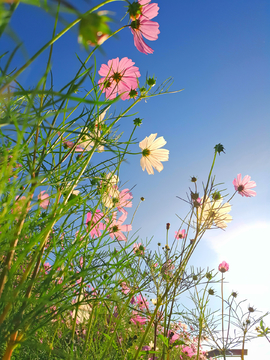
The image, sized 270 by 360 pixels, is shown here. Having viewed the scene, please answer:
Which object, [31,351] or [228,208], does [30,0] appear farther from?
[228,208]

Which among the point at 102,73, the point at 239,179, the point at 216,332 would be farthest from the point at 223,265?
the point at 102,73

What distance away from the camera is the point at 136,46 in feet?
1.87

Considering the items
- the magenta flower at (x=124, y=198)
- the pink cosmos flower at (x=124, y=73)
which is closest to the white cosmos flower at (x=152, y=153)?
the magenta flower at (x=124, y=198)

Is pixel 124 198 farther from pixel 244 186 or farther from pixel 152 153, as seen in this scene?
pixel 244 186

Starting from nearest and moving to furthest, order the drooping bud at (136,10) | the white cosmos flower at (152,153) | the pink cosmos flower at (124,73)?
the drooping bud at (136,10), the pink cosmos flower at (124,73), the white cosmos flower at (152,153)

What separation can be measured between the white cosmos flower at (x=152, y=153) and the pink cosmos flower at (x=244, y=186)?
1.46 feet

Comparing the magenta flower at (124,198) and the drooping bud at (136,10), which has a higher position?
the drooping bud at (136,10)

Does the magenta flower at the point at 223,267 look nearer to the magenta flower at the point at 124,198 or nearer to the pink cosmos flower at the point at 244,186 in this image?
the pink cosmos flower at the point at 244,186

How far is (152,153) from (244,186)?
1.77ft

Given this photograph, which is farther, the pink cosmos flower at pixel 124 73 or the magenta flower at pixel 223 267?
the magenta flower at pixel 223 267

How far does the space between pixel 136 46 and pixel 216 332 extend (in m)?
1.39

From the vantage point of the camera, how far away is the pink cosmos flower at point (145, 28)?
21.8 inches

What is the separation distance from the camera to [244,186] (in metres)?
1.19

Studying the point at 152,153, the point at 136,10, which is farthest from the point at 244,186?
the point at 136,10
